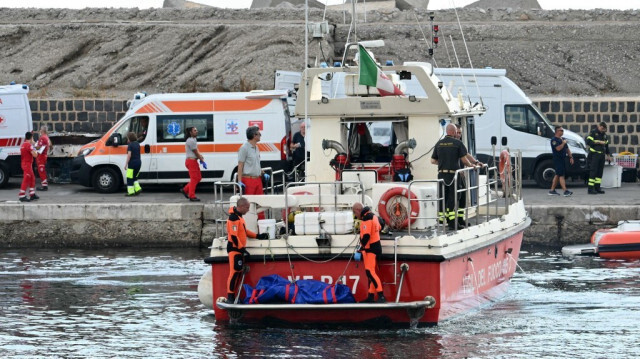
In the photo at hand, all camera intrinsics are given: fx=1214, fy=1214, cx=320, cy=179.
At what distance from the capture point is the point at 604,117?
2778 centimetres

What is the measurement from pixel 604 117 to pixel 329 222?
659 inches

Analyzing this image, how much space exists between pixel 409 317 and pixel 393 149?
3.41 meters

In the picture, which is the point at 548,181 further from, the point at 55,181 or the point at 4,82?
the point at 4,82

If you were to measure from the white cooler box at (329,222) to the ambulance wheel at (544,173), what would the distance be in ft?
43.4

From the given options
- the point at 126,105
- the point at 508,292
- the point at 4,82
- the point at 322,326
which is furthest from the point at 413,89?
the point at 4,82

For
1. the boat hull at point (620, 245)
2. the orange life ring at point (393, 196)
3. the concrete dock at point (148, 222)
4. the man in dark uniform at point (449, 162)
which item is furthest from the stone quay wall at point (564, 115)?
the orange life ring at point (393, 196)

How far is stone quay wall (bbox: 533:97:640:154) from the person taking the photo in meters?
27.7

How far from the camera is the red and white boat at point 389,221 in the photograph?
12242 millimetres

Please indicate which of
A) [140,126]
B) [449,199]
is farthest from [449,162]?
[140,126]

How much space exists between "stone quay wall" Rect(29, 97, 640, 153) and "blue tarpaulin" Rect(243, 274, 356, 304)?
1668 centimetres

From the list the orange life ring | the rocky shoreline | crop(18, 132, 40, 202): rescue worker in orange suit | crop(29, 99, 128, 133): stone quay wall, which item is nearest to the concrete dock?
crop(18, 132, 40, 202): rescue worker in orange suit

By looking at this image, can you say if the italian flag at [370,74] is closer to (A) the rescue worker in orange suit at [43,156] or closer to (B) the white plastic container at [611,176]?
(B) the white plastic container at [611,176]

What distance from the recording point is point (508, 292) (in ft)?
52.4

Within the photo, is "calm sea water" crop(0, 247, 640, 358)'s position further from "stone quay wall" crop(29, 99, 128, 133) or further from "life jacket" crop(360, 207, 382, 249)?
"stone quay wall" crop(29, 99, 128, 133)
